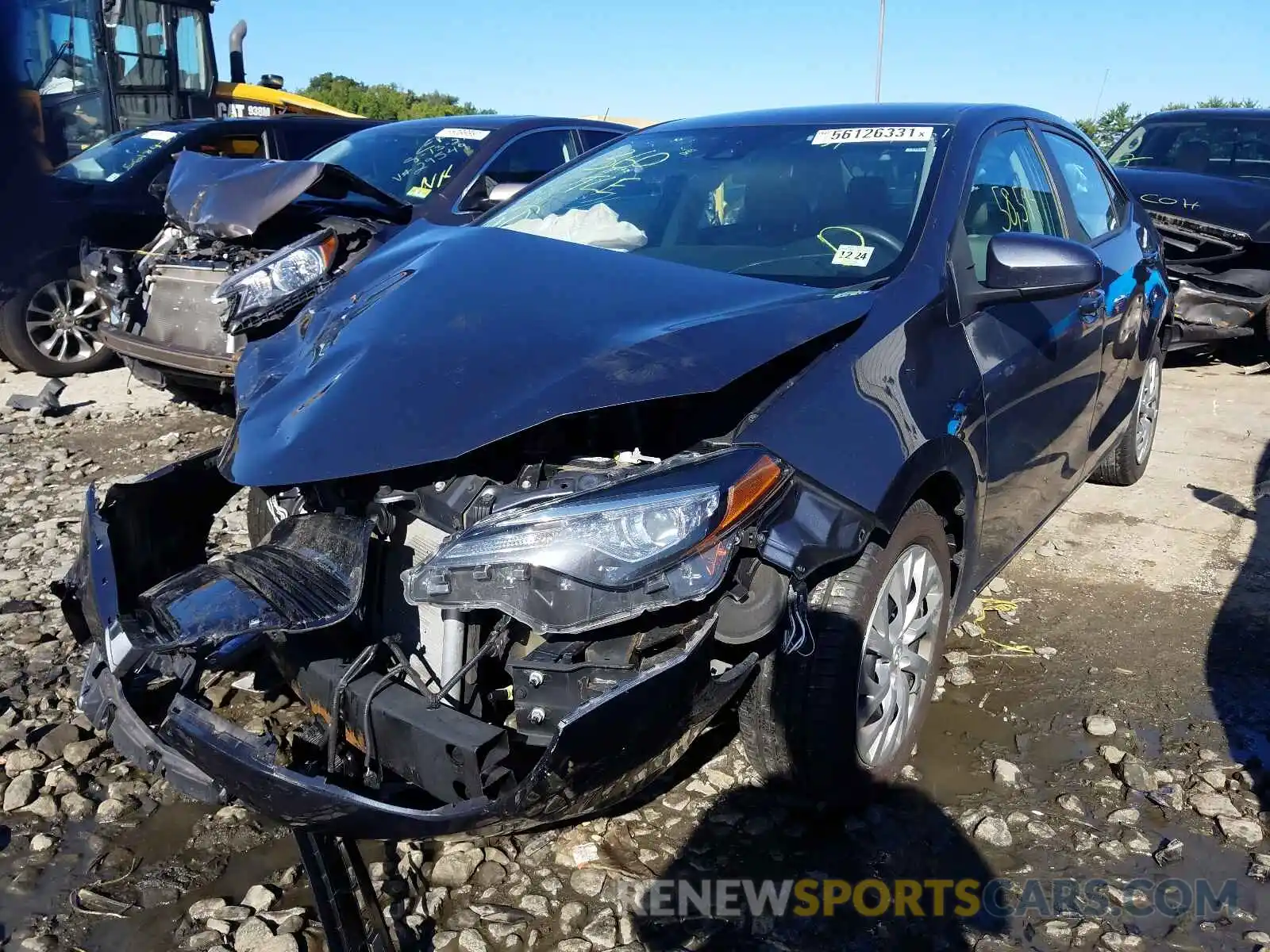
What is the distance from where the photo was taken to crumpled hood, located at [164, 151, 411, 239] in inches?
181

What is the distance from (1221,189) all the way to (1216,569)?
15.1ft

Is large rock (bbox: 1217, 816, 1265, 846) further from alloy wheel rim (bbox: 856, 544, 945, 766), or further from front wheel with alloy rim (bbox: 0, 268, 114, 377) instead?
front wheel with alloy rim (bbox: 0, 268, 114, 377)

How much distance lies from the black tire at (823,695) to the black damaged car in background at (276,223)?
6.23 ft

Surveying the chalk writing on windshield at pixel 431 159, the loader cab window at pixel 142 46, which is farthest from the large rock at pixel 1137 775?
the loader cab window at pixel 142 46

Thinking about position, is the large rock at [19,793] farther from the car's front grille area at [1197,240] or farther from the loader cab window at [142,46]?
the loader cab window at [142,46]

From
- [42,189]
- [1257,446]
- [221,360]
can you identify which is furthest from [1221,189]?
[42,189]

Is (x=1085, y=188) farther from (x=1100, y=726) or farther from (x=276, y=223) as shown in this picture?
(x=276, y=223)

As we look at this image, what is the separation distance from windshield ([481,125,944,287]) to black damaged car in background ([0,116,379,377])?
3.96 m

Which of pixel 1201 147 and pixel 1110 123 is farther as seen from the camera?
pixel 1110 123

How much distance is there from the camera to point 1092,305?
11.8 ft

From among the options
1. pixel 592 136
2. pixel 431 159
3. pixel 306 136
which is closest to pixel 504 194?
pixel 431 159

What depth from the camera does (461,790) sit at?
192 centimetres

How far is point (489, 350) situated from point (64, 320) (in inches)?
233

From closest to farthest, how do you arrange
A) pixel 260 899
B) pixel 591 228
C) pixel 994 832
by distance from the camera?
1. pixel 260 899
2. pixel 994 832
3. pixel 591 228
